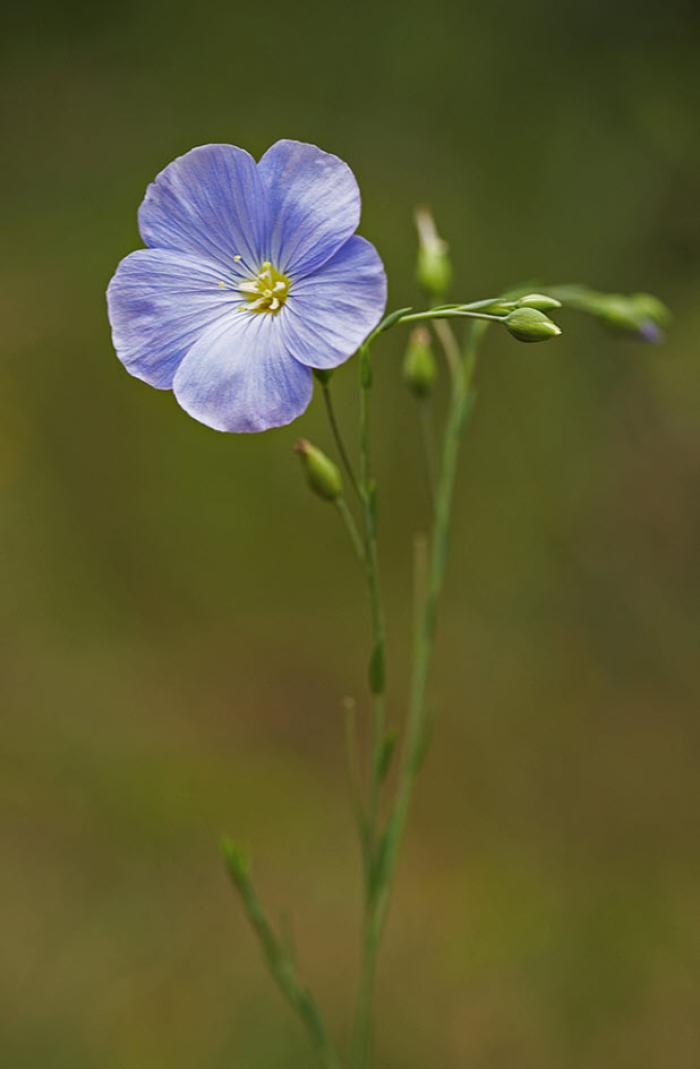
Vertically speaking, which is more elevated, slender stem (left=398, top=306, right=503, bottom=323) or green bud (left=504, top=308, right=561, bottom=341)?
slender stem (left=398, top=306, right=503, bottom=323)

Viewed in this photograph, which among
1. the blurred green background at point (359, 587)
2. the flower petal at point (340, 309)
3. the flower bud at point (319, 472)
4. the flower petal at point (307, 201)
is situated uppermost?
the flower petal at point (307, 201)

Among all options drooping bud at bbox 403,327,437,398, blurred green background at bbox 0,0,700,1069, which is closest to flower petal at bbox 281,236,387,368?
drooping bud at bbox 403,327,437,398

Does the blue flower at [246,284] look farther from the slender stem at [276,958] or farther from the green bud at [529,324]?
the slender stem at [276,958]

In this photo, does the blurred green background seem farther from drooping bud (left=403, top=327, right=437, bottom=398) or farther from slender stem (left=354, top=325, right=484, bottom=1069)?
drooping bud (left=403, top=327, right=437, bottom=398)

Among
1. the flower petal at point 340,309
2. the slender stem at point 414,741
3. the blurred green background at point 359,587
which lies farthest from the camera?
the blurred green background at point 359,587

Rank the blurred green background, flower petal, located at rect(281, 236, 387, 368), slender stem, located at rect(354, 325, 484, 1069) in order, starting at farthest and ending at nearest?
the blurred green background
slender stem, located at rect(354, 325, 484, 1069)
flower petal, located at rect(281, 236, 387, 368)

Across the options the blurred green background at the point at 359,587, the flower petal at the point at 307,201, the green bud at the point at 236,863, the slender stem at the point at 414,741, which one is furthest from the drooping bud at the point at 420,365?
the blurred green background at the point at 359,587
